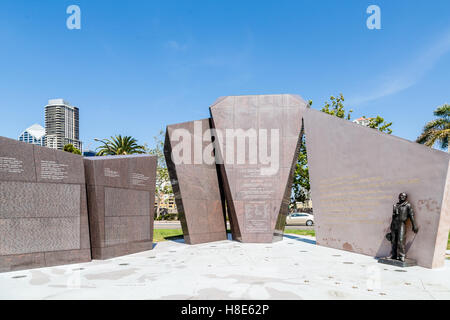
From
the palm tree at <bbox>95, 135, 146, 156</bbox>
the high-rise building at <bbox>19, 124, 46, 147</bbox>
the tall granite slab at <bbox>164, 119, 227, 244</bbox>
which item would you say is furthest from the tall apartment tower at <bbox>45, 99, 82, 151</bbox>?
the tall granite slab at <bbox>164, 119, 227, 244</bbox>

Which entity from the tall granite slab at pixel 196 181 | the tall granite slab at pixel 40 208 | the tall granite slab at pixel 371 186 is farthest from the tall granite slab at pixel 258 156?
the tall granite slab at pixel 40 208

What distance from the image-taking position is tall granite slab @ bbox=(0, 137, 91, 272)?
8297 mm

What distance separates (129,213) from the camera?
11656 mm

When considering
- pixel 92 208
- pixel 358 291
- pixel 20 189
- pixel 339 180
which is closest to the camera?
pixel 358 291

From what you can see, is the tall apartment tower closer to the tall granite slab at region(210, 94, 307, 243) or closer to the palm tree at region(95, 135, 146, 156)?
the palm tree at region(95, 135, 146, 156)

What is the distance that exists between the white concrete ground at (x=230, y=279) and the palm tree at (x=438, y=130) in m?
15.2

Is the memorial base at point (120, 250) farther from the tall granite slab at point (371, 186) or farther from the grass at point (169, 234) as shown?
the tall granite slab at point (371, 186)

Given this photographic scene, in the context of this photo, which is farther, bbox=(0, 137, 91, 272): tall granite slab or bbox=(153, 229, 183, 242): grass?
bbox=(153, 229, 183, 242): grass

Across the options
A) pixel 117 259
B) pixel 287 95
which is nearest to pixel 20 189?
pixel 117 259

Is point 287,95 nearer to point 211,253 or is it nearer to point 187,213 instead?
point 187,213

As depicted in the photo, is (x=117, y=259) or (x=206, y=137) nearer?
(x=117, y=259)

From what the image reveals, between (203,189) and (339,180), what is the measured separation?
625 cm

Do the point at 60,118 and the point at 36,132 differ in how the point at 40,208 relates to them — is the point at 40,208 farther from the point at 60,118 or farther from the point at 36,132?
the point at 60,118

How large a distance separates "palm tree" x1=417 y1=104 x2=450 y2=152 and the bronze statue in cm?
1509
